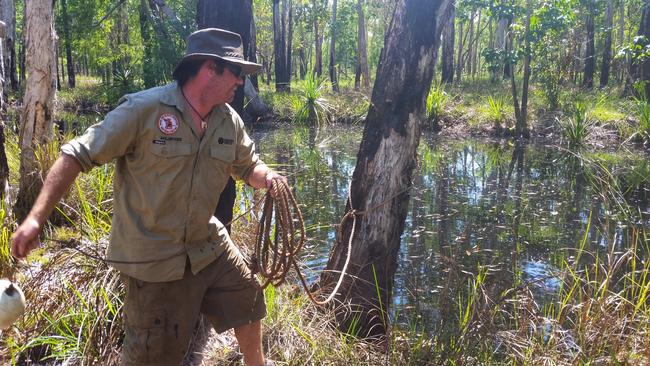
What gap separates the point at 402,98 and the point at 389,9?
25.9m

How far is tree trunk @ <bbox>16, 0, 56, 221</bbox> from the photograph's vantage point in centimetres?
514

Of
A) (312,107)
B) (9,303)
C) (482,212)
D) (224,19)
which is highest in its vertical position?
(224,19)

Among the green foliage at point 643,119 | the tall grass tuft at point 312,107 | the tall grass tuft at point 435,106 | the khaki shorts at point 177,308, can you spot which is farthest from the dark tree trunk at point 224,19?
Result: the tall grass tuft at point 312,107

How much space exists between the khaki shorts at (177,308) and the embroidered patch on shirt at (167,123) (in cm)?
59

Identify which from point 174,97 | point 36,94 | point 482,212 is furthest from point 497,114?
point 174,97

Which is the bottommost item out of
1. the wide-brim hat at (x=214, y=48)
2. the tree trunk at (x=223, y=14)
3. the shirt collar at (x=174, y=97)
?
the shirt collar at (x=174, y=97)

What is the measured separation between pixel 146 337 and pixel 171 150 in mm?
790

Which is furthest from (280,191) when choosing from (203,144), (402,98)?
(402,98)

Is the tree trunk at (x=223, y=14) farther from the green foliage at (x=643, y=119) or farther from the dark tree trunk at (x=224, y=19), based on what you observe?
the green foliage at (x=643, y=119)

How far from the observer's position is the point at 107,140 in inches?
87.4

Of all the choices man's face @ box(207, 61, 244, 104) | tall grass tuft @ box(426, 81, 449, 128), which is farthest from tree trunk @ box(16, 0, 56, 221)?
tall grass tuft @ box(426, 81, 449, 128)

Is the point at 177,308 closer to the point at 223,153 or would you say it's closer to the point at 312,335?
the point at 223,153

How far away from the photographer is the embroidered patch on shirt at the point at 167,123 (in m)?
2.32

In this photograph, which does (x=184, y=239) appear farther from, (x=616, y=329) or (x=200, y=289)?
(x=616, y=329)
